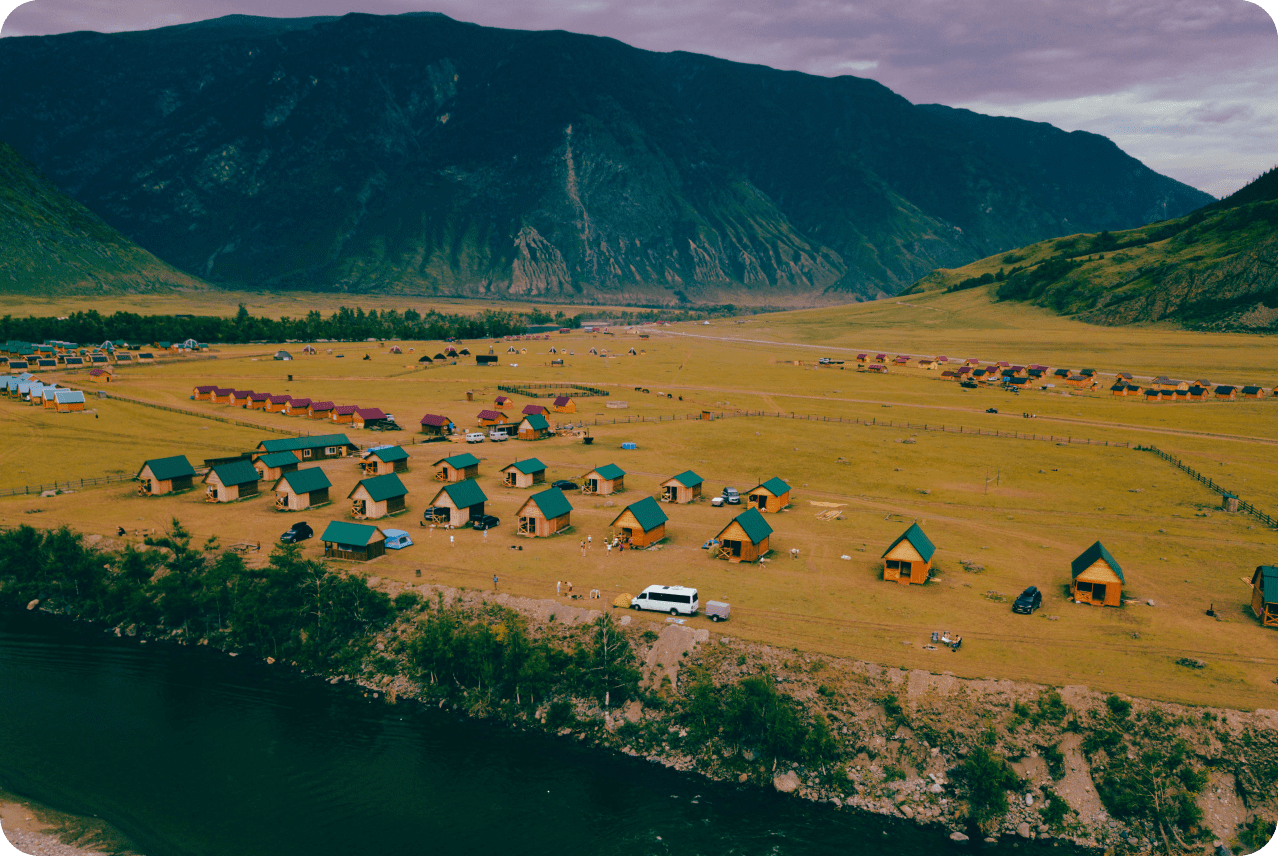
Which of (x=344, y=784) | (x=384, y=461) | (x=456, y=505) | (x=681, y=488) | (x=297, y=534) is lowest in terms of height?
(x=344, y=784)

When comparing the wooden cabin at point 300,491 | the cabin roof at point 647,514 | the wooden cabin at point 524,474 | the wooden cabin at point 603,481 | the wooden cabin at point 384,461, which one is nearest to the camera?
the cabin roof at point 647,514

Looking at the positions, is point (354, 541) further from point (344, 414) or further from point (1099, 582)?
point (344, 414)

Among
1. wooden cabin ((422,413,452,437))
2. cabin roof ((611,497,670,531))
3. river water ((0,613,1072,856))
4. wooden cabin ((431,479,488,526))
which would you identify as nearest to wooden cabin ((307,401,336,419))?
wooden cabin ((422,413,452,437))

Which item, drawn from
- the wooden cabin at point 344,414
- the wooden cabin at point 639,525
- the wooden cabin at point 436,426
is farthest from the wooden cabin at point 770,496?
the wooden cabin at point 344,414

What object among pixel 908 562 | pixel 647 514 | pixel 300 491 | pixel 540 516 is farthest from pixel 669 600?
pixel 300 491

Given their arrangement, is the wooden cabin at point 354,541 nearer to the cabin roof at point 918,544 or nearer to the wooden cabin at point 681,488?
the wooden cabin at point 681,488

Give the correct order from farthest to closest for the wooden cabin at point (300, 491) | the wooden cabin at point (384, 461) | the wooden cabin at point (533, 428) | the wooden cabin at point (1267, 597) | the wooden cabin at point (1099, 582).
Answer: the wooden cabin at point (533, 428) → the wooden cabin at point (384, 461) → the wooden cabin at point (300, 491) → the wooden cabin at point (1099, 582) → the wooden cabin at point (1267, 597)

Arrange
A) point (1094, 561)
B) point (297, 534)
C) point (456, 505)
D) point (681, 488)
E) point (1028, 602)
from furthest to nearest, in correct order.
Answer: point (681, 488)
point (456, 505)
point (297, 534)
point (1094, 561)
point (1028, 602)
